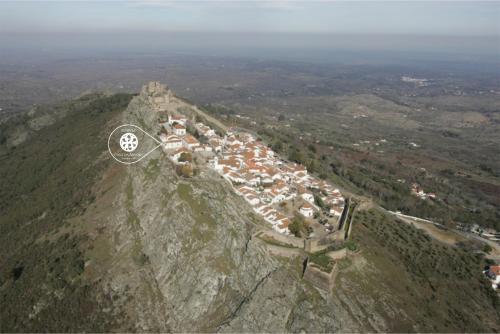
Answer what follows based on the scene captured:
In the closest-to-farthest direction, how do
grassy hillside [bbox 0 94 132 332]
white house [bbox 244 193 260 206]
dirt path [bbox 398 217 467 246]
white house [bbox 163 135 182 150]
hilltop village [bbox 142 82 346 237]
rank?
grassy hillside [bbox 0 94 132 332] < hilltop village [bbox 142 82 346 237] < white house [bbox 244 193 260 206] < dirt path [bbox 398 217 467 246] < white house [bbox 163 135 182 150]

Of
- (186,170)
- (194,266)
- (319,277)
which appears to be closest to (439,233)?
(319,277)

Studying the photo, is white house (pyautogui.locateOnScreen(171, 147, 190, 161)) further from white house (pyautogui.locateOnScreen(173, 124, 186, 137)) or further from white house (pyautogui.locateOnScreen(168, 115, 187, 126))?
white house (pyautogui.locateOnScreen(168, 115, 187, 126))

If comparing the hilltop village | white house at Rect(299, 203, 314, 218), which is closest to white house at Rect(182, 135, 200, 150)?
the hilltop village

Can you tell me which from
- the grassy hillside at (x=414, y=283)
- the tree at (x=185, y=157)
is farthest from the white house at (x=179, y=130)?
the grassy hillside at (x=414, y=283)

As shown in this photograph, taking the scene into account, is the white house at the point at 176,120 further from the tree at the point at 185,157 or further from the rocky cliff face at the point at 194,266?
the rocky cliff face at the point at 194,266

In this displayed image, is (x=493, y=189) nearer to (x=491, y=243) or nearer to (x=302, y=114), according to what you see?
(x=491, y=243)

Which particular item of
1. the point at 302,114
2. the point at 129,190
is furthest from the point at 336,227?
the point at 302,114
